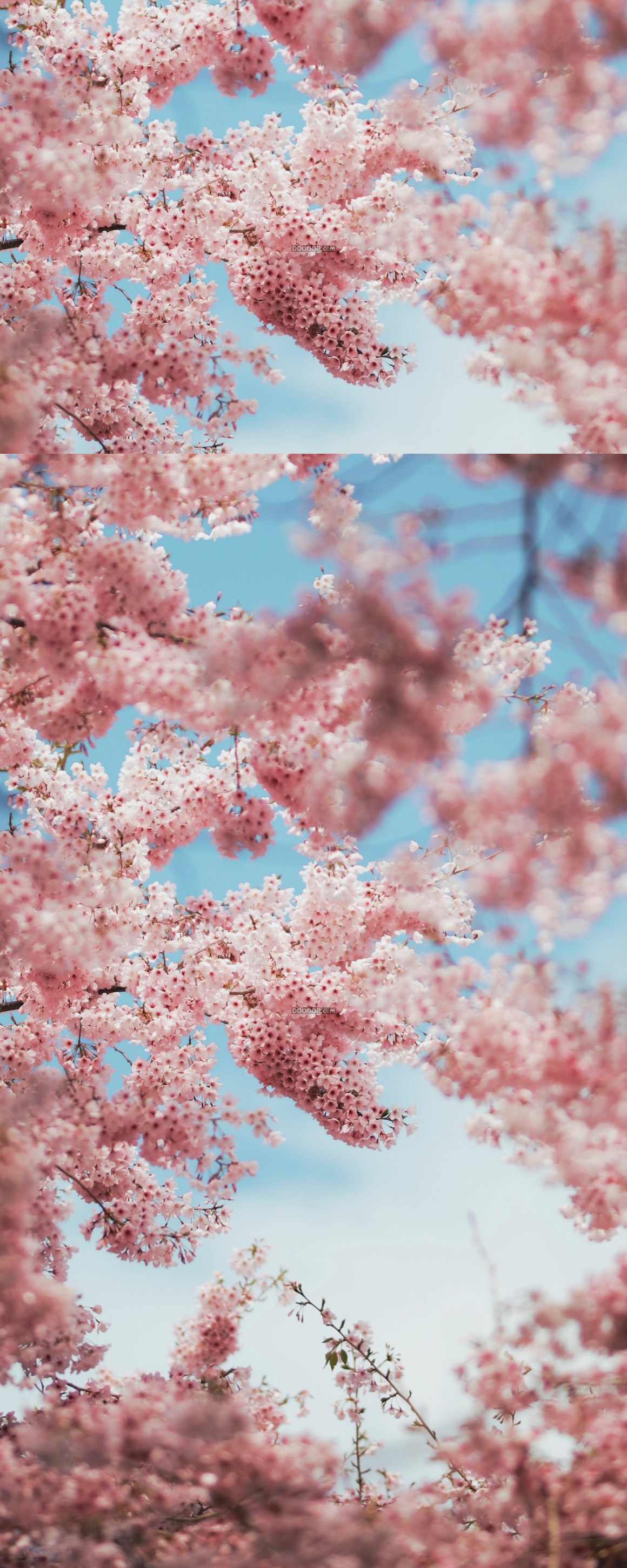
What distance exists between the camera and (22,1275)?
2121 mm

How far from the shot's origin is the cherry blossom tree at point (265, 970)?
202 cm

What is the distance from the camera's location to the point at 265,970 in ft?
11.6

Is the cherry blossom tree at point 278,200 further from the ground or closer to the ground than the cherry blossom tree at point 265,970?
further from the ground

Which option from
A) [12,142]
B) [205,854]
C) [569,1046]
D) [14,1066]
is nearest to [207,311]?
[12,142]

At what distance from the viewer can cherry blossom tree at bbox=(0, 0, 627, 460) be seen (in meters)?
2.86

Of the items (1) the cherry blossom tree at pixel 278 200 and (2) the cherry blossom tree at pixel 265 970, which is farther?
(1) the cherry blossom tree at pixel 278 200

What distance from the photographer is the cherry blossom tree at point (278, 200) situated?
2855 mm

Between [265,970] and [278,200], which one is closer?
[265,970]

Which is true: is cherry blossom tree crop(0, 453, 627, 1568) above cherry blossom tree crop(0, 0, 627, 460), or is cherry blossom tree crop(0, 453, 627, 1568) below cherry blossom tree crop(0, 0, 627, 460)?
below

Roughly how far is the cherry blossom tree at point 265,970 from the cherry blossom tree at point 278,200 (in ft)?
1.55

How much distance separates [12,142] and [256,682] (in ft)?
6.61

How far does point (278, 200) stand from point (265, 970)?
273 centimetres

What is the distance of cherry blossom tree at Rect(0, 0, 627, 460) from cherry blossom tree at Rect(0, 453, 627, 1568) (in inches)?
18.6

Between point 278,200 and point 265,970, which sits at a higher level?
point 278,200
